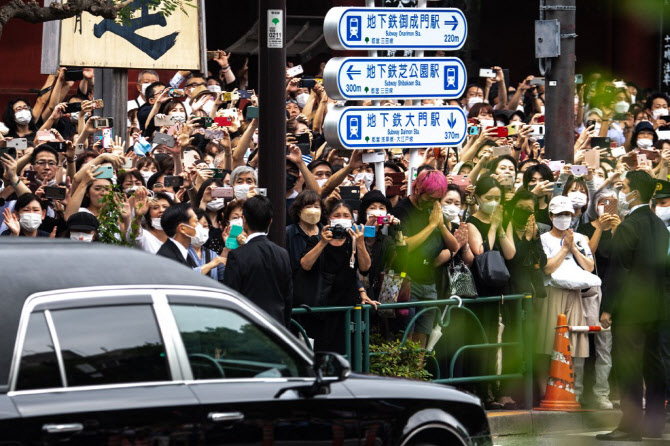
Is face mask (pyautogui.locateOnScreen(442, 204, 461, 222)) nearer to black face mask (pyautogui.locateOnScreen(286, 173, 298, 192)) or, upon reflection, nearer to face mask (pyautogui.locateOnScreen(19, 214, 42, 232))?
black face mask (pyautogui.locateOnScreen(286, 173, 298, 192))

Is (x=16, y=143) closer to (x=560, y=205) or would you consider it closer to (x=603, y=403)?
(x=560, y=205)

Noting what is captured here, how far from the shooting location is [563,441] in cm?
1061

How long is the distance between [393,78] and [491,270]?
5.93 feet

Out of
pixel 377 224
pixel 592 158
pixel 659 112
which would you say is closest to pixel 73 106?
pixel 377 224

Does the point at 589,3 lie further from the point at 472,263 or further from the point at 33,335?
the point at 33,335

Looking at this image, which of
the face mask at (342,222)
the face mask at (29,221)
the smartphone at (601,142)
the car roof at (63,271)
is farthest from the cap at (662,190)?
the car roof at (63,271)

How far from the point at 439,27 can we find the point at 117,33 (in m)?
2.80

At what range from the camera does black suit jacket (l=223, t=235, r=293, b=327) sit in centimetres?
870

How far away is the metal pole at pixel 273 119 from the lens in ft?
31.4

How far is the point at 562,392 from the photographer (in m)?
11.3

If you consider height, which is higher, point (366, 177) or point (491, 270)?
point (366, 177)

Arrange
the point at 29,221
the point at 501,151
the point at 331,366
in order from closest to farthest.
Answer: the point at 331,366
the point at 29,221
the point at 501,151

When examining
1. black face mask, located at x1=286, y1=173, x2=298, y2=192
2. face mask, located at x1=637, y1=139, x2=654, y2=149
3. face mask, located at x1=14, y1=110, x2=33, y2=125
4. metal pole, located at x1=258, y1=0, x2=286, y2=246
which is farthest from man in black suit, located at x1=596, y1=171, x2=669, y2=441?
face mask, located at x1=14, y1=110, x2=33, y2=125

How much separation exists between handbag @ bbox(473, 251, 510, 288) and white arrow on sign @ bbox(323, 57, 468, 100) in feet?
4.91
